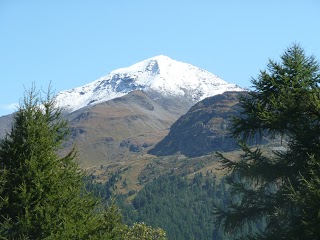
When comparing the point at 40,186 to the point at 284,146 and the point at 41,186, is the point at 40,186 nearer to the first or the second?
the point at 41,186

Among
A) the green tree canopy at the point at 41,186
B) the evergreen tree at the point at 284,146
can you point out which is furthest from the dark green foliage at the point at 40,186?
the evergreen tree at the point at 284,146

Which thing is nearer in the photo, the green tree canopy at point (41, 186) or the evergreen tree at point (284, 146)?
the green tree canopy at point (41, 186)

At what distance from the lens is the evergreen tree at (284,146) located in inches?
768

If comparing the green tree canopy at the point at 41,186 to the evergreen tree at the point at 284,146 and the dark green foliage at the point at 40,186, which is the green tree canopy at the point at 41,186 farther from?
the evergreen tree at the point at 284,146

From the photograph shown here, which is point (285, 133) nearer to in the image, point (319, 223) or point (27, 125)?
point (319, 223)

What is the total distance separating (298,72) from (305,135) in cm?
340

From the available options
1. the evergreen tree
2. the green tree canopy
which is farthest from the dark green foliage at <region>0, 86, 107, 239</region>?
the evergreen tree

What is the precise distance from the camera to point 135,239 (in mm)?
50562

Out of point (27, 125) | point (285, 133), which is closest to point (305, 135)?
point (285, 133)

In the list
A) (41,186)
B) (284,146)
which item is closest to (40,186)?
(41,186)

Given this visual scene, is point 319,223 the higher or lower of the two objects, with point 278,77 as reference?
lower

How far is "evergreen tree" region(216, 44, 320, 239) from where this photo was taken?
64.0ft

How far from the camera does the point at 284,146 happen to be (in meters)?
20.2

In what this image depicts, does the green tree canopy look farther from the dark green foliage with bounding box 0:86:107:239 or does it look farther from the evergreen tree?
the evergreen tree
